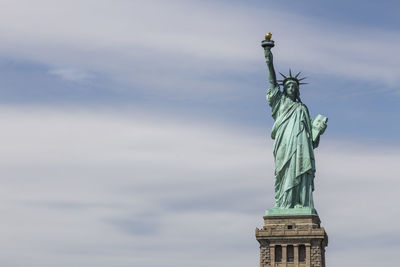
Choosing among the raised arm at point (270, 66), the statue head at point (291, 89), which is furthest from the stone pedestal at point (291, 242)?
the raised arm at point (270, 66)

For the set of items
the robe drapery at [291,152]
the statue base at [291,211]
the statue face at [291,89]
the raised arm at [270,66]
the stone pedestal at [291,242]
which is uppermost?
the raised arm at [270,66]

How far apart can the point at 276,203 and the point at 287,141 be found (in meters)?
4.06

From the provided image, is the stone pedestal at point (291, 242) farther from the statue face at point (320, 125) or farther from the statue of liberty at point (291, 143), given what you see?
the statue face at point (320, 125)

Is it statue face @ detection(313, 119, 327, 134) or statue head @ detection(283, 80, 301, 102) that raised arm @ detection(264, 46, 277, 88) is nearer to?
statue head @ detection(283, 80, 301, 102)

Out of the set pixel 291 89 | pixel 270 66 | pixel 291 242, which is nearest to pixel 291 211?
pixel 291 242

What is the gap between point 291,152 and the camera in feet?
273

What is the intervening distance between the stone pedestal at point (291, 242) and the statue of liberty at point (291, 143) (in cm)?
71

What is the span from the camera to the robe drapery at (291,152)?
82.5m

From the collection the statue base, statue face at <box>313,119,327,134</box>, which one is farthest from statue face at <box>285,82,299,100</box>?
the statue base

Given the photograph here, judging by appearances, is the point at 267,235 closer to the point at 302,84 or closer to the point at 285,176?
the point at 285,176

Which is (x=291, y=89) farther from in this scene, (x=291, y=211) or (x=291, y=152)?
(x=291, y=211)

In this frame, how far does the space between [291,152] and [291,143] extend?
0.59 m

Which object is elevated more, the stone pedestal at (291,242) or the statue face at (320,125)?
the statue face at (320,125)

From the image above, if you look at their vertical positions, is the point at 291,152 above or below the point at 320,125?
below
